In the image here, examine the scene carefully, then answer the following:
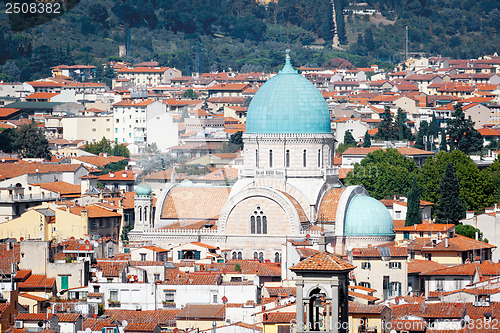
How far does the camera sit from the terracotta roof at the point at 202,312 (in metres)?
40.3

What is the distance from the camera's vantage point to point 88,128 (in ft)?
396

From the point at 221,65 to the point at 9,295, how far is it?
151 metres

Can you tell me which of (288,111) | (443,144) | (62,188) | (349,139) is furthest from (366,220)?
(349,139)

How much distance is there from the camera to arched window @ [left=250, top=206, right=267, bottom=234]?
57.4 m

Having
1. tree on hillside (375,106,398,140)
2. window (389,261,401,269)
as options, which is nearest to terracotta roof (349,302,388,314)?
window (389,261,401,269)

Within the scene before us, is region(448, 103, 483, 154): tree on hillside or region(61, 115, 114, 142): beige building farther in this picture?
region(61, 115, 114, 142): beige building

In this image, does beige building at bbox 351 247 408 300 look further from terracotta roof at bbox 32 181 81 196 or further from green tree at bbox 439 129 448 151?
green tree at bbox 439 129 448 151

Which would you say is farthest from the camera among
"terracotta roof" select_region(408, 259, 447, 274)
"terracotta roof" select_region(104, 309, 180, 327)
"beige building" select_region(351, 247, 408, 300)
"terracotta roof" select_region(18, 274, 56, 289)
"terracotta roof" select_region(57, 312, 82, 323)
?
"terracotta roof" select_region(408, 259, 447, 274)

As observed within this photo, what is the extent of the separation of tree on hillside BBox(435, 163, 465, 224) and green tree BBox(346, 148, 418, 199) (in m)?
5.35

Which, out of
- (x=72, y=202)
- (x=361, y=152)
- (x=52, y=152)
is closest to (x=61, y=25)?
(x=52, y=152)

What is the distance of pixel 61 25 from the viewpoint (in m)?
179

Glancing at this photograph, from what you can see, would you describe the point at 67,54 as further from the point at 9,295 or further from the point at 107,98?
the point at 9,295

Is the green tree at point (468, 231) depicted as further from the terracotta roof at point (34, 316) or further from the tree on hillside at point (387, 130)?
the tree on hillside at point (387, 130)

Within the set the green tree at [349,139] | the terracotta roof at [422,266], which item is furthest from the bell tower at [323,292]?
the green tree at [349,139]
